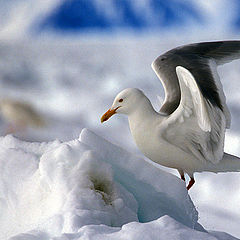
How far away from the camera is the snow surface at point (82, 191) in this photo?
9.28ft

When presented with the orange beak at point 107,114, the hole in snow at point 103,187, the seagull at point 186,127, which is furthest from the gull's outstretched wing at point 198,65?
the hole in snow at point 103,187

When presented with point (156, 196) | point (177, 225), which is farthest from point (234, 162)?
point (177, 225)

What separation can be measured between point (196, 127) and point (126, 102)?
59 cm

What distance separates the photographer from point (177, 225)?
2.44 m

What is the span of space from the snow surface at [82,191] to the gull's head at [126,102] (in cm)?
46

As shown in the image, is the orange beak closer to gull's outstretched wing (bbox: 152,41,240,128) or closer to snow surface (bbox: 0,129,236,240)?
snow surface (bbox: 0,129,236,240)

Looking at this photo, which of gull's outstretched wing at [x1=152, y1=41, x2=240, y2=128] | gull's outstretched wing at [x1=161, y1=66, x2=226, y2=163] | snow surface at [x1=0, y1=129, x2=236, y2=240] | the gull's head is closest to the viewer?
snow surface at [x1=0, y1=129, x2=236, y2=240]

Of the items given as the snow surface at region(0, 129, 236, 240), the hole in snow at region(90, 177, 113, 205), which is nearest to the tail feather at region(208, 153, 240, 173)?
the snow surface at region(0, 129, 236, 240)

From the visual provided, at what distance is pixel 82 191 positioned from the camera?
9.93 ft

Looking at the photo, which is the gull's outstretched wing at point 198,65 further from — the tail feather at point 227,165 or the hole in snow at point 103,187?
the hole in snow at point 103,187

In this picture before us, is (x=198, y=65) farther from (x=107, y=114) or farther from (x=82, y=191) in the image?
(x=82, y=191)

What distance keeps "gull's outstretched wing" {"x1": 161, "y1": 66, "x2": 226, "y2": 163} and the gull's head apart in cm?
29

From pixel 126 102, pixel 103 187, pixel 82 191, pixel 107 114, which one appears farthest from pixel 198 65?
pixel 82 191

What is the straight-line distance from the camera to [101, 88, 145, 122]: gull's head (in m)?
4.04
